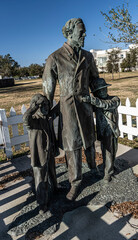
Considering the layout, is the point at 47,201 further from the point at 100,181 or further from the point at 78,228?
the point at 100,181

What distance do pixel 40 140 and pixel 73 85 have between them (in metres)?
0.78

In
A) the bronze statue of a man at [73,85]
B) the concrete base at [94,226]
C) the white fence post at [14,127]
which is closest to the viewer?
the concrete base at [94,226]

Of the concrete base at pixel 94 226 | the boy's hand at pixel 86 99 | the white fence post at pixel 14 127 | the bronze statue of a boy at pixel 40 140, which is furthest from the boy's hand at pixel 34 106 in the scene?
the white fence post at pixel 14 127

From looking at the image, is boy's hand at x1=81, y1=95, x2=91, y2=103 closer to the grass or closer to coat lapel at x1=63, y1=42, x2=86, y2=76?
coat lapel at x1=63, y1=42, x2=86, y2=76

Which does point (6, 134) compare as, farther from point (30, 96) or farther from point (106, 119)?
point (30, 96)

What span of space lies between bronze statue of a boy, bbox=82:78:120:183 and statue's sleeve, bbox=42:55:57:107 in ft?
1.43

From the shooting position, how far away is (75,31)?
8.24 feet

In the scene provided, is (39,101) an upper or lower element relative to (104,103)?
upper

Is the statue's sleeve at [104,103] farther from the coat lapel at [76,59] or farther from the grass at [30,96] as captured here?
the grass at [30,96]

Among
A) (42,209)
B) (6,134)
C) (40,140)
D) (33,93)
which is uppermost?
(40,140)

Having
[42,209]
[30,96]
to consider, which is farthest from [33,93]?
[42,209]

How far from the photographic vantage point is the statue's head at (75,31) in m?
2.48

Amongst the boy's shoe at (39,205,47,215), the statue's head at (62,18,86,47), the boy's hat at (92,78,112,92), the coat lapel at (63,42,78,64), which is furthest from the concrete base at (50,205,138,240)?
the statue's head at (62,18,86,47)

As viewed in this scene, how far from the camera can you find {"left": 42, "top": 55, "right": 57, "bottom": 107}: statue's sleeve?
2.61 m
